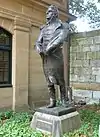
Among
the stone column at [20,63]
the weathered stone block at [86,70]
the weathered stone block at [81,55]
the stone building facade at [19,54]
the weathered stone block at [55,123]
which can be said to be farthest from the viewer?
the weathered stone block at [81,55]

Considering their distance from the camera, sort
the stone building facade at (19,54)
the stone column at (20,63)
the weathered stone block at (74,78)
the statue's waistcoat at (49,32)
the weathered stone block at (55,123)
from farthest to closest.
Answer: the weathered stone block at (74,78) → the stone column at (20,63) → the stone building facade at (19,54) → the statue's waistcoat at (49,32) → the weathered stone block at (55,123)

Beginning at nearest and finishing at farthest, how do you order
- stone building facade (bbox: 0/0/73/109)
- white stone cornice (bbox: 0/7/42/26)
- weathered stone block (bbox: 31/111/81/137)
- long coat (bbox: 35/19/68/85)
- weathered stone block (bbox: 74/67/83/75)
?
weathered stone block (bbox: 31/111/81/137), long coat (bbox: 35/19/68/85), white stone cornice (bbox: 0/7/42/26), stone building facade (bbox: 0/0/73/109), weathered stone block (bbox: 74/67/83/75)

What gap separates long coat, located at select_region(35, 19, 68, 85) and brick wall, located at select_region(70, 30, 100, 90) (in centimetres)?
482

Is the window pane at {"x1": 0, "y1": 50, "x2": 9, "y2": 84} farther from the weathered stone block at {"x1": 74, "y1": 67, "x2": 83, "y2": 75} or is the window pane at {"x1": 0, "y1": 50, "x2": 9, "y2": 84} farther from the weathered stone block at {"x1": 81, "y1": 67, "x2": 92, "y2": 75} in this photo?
the weathered stone block at {"x1": 81, "y1": 67, "x2": 92, "y2": 75}

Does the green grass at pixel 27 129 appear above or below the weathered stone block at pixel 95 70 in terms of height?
below

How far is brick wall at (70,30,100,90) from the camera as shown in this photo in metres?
9.51

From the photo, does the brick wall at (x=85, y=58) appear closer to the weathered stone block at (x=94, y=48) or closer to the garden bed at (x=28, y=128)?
the weathered stone block at (x=94, y=48)

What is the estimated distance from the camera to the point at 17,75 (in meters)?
8.10

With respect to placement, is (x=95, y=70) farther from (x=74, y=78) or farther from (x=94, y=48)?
(x=74, y=78)

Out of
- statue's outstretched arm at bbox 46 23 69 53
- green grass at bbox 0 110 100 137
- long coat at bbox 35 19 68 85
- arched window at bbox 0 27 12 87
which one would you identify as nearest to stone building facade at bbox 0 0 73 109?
arched window at bbox 0 27 12 87

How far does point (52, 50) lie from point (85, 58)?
536cm

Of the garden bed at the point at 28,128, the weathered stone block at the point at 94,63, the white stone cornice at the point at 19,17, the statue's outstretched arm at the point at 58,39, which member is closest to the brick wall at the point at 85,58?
the weathered stone block at the point at 94,63

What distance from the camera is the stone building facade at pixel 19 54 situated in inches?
309

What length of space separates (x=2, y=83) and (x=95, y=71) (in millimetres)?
3843
